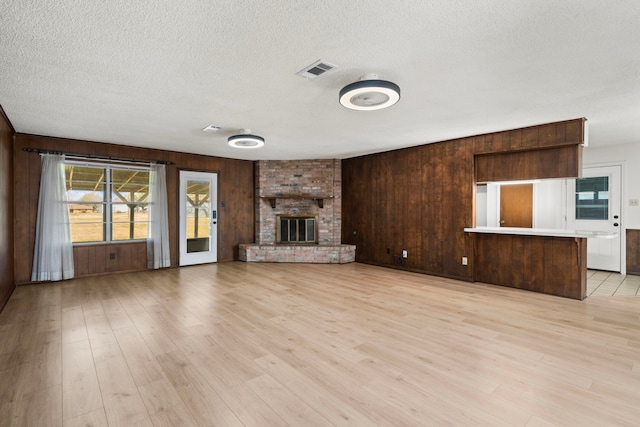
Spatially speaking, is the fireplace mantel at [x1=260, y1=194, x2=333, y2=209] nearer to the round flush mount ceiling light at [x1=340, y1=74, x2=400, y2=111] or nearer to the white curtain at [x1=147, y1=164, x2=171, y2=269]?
the white curtain at [x1=147, y1=164, x2=171, y2=269]

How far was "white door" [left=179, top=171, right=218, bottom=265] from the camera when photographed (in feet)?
21.5

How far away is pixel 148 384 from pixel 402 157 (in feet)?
17.8

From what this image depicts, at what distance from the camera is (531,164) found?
15.3 ft

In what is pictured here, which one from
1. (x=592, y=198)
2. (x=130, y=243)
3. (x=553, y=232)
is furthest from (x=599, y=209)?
(x=130, y=243)

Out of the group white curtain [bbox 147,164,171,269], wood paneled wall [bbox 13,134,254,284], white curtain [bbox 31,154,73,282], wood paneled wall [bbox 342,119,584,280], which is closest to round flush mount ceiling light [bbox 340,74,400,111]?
wood paneled wall [bbox 342,119,584,280]

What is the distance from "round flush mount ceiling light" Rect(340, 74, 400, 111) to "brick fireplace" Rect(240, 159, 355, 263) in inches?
169

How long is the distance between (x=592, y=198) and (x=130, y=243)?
29.3ft

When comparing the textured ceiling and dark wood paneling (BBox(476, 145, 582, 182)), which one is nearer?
the textured ceiling

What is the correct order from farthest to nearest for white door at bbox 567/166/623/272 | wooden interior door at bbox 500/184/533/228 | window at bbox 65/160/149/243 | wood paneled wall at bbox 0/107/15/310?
wooden interior door at bbox 500/184/533/228 < white door at bbox 567/166/623/272 < window at bbox 65/160/149/243 < wood paneled wall at bbox 0/107/15/310

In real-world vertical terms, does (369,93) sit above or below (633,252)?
above

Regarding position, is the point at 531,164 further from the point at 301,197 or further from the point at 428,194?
the point at 301,197

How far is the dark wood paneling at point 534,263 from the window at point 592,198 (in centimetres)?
256

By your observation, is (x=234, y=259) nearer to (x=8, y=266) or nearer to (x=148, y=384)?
(x=8, y=266)

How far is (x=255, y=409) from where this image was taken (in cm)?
188
